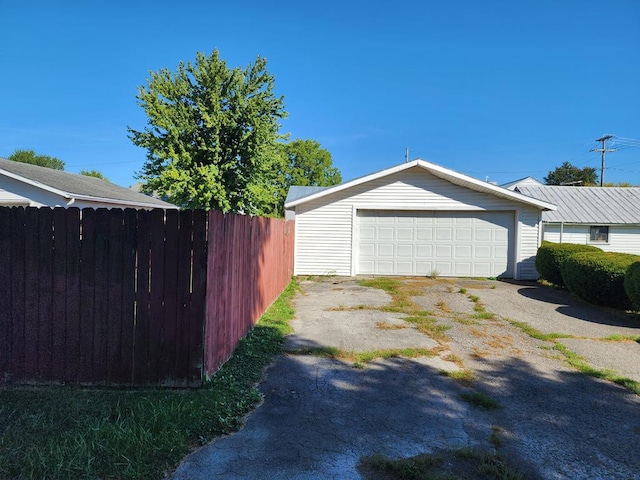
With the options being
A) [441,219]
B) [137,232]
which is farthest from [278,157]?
[137,232]

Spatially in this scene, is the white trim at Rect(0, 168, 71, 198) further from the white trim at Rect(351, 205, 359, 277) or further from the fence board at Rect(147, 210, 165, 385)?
the fence board at Rect(147, 210, 165, 385)

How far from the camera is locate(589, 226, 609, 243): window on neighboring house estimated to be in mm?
18750

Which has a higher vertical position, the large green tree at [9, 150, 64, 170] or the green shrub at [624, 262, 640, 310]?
the large green tree at [9, 150, 64, 170]

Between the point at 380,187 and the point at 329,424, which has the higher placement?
the point at 380,187

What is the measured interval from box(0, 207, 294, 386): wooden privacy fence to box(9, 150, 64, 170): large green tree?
46810 millimetres

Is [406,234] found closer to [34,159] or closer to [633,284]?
[633,284]

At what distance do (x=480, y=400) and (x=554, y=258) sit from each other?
939 centimetres

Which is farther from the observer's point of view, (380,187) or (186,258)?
(380,187)

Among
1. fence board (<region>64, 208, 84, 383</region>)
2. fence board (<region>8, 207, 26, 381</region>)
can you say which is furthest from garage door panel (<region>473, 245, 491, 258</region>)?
fence board (<region>8, 207, 26, 381</region>)

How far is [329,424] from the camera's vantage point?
329 centimetres

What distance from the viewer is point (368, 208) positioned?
1372 cm

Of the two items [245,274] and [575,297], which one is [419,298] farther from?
[245,274]

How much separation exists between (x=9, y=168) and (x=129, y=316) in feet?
40.1

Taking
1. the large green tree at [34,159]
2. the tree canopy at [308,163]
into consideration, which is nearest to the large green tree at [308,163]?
the tree canopy at [308,163]
